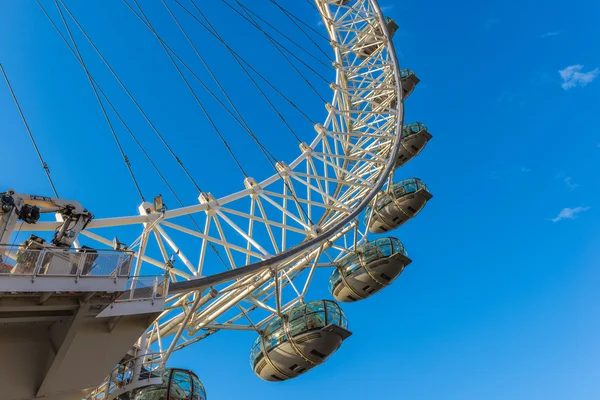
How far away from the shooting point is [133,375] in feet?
44.7

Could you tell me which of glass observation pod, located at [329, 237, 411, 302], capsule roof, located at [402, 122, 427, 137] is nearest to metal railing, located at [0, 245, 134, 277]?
glass observation pod, located at [329, 237, 411, 302]

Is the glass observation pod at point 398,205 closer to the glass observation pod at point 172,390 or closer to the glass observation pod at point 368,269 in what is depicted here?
the glass observation pod at point 368,269

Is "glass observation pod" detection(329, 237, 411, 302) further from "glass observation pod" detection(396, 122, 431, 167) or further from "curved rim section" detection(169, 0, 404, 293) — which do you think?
"glass observation pod" detection(396, 122, 431, 167)

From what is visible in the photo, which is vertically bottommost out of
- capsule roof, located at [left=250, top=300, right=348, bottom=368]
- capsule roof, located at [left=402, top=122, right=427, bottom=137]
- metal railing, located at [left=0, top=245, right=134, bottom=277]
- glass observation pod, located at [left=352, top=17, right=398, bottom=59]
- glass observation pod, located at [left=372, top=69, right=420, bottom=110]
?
metal railing, located at [left=0, top=245, right=134, bottom=277]

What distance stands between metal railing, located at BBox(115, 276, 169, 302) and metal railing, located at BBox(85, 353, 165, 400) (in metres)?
3.02

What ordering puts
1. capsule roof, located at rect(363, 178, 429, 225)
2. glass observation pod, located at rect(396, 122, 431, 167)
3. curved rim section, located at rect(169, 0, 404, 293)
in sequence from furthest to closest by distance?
1. glass observation pod, located at rect(396, 122, 431, 167)
2. capsule roof, located at rect(363, 178, 429, 225)
3. curved rim section, located at rect(169, 0, 404, 293)

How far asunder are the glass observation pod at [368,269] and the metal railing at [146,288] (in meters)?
14.0

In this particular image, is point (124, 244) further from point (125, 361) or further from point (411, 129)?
point (411, 129)

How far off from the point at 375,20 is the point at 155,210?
87.1 feet

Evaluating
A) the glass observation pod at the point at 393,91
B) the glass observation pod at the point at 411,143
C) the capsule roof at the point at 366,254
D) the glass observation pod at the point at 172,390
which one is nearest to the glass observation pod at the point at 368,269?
the capsule roof at the point at 366,254

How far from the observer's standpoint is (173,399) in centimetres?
1444

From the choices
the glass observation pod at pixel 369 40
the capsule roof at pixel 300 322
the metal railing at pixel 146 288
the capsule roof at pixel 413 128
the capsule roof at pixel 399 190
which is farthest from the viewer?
the glass observation pod at pixel 369 40

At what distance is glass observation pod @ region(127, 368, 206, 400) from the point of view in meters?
14.5

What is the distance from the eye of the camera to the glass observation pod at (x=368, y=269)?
24.2m
